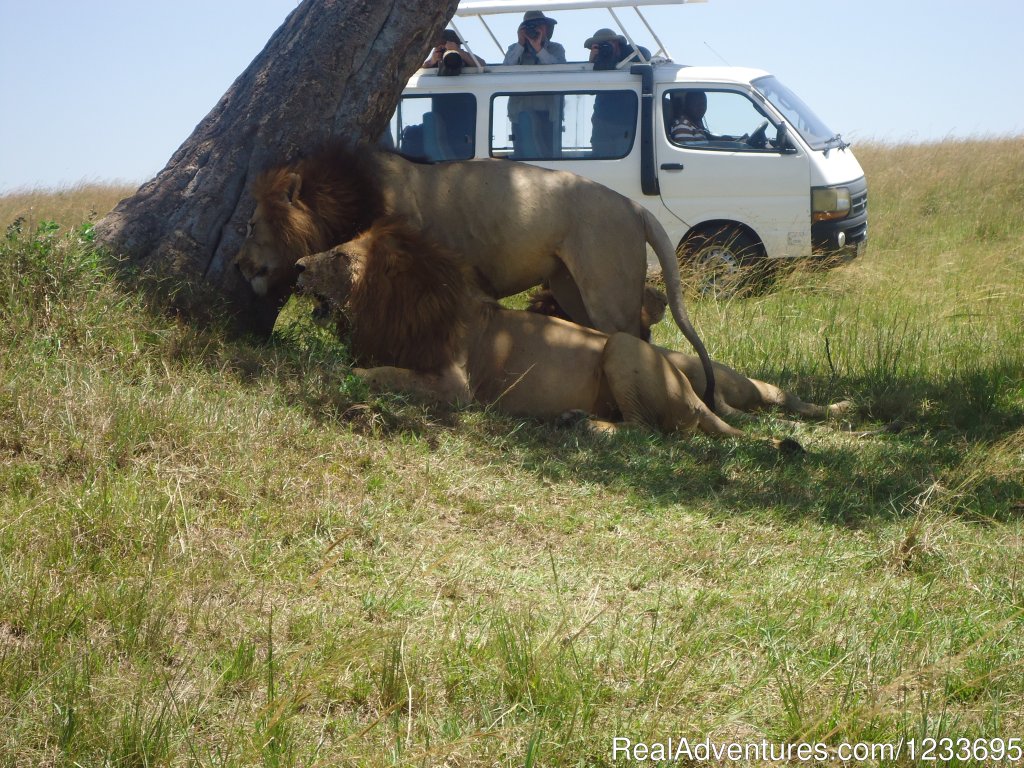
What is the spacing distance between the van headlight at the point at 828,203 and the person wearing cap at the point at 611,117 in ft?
5.72

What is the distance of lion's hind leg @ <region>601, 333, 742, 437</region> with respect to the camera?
5.47 metres

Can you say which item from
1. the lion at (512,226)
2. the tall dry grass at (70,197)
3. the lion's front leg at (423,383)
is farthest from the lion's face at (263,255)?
the tall dry grass at (70,197)

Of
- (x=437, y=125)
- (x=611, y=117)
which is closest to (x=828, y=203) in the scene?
(x=611, y=117)

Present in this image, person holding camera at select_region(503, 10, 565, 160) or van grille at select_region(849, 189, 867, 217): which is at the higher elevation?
person holding camera at select_region(503, 10, 565, 160)

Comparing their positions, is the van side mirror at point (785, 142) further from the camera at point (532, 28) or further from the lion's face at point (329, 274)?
the lion's face at point (329, 274)

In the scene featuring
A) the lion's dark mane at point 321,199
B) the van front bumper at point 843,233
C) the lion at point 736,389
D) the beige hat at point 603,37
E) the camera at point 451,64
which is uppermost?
the beige hat at point 603,37

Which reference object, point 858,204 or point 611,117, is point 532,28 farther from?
point 858,204

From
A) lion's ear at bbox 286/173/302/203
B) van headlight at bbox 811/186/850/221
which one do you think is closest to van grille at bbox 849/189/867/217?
van headlight at bbox 811/186/850/221

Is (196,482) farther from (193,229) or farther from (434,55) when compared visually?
(434,55)

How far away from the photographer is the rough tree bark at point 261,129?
5531 mm

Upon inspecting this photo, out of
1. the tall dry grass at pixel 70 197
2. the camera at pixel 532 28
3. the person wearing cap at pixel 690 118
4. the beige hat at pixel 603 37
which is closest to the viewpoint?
the person wearing cap at pixel 690 118

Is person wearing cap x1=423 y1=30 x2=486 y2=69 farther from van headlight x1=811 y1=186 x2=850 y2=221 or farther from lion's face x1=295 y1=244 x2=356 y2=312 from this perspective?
lion's face x1=295 y1=244 x2=356 y2=312

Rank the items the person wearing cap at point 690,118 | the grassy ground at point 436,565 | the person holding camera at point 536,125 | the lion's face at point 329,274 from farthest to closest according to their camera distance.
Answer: the person holding camera at point 536,125, the person wearing cap at point 690,118, the lion's face at point 329,274, the grassy ground at point 436,565

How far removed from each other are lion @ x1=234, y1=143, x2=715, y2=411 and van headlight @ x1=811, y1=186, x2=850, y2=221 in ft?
14.2
